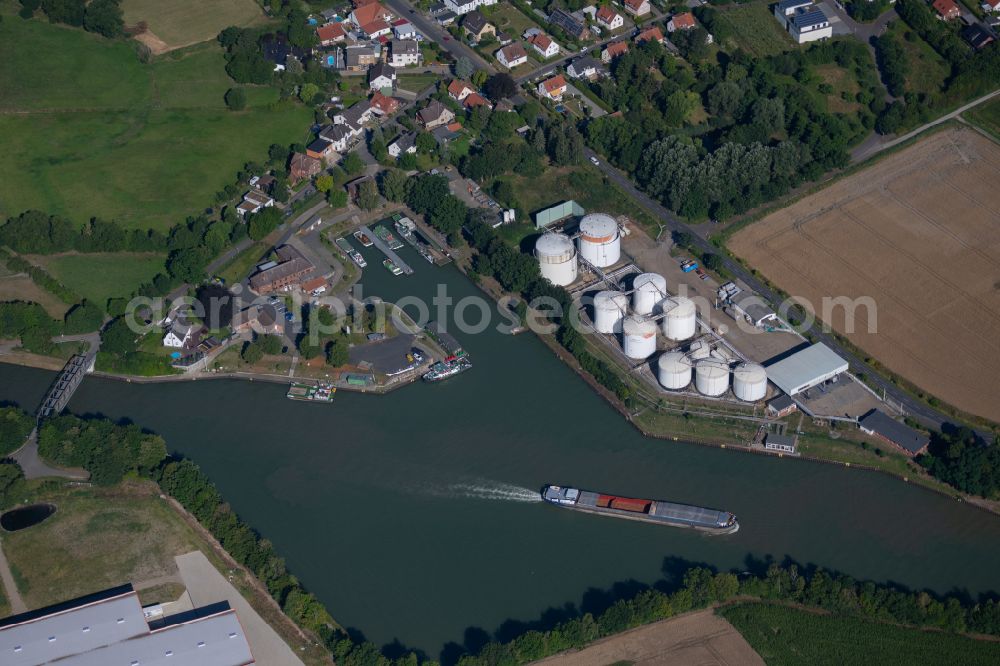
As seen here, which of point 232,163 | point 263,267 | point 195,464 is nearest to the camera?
point 195,464

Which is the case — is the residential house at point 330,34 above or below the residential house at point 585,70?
above

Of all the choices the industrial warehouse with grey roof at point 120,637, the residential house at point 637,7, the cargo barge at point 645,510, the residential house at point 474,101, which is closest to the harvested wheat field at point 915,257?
the cargo barge at point 645,510

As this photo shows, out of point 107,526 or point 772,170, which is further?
point 772,170

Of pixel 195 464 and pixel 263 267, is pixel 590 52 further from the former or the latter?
pixel 195 464

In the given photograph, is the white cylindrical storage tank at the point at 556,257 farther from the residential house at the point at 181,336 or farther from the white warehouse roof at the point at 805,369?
the residential house at the point at 181,336

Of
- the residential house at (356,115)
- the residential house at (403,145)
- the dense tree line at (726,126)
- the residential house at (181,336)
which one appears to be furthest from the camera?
the residential house at (356,115)

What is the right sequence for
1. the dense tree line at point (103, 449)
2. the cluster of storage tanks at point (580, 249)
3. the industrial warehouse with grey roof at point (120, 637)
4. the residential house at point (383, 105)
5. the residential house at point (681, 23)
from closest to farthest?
the industrial warehouse with grey roof at point (120, 637)
the dense tree line at point (103, 449)
the cluster of storage tanks at point (580, 249)
the residential house at point (383, 105)
the residential house at point (681, 23)

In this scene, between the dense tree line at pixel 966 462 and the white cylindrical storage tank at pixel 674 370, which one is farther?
the white cylindrical storage tank at pixel 674 370

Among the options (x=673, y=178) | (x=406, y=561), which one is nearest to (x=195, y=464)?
(x=406, y=561)
